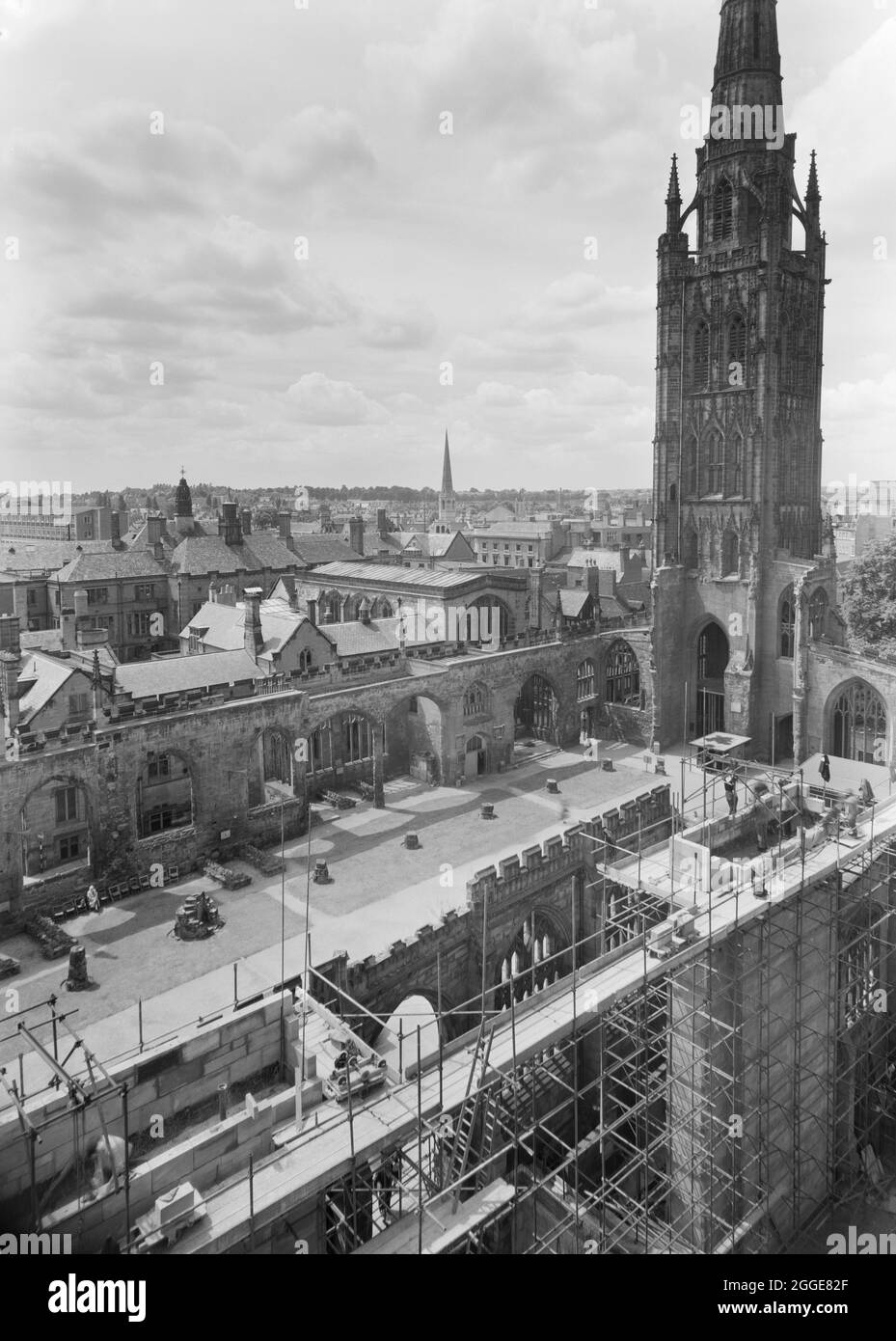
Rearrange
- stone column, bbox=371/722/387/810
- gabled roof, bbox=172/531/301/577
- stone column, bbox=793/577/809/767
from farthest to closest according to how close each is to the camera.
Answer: gabled roof, bbox=172/531/301/577, stone column, bbox=793/577/809/767, stone column, bbox=371/722/387/810

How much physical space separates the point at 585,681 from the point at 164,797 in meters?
27.1

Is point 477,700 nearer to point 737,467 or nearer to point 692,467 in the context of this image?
point 692,467

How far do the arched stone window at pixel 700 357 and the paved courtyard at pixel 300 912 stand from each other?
73.9ft

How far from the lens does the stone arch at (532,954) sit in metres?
29.2

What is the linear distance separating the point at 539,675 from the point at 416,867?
19660 millimetres

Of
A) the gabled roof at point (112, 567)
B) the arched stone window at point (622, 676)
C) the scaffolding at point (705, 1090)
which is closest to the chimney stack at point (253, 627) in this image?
the arched stone window at point (622, 676)

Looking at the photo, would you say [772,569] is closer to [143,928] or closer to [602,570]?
[602,570]

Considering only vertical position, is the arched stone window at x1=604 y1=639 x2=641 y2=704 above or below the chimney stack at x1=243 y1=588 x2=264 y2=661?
below

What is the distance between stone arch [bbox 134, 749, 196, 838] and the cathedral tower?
27196mm

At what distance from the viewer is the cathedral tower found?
161ft

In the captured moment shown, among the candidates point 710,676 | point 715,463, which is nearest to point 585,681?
point 710,676

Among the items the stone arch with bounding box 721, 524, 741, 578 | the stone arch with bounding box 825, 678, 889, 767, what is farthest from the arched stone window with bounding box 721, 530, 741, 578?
the stone arch with bounding box 825, 678, 889, 767

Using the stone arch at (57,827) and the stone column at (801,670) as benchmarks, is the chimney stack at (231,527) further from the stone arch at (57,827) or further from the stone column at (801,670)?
the stone column at (801,670)

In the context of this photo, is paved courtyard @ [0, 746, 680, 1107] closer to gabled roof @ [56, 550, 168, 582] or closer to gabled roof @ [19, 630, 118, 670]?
gabled roof @ [19, 630, 118, 670]
